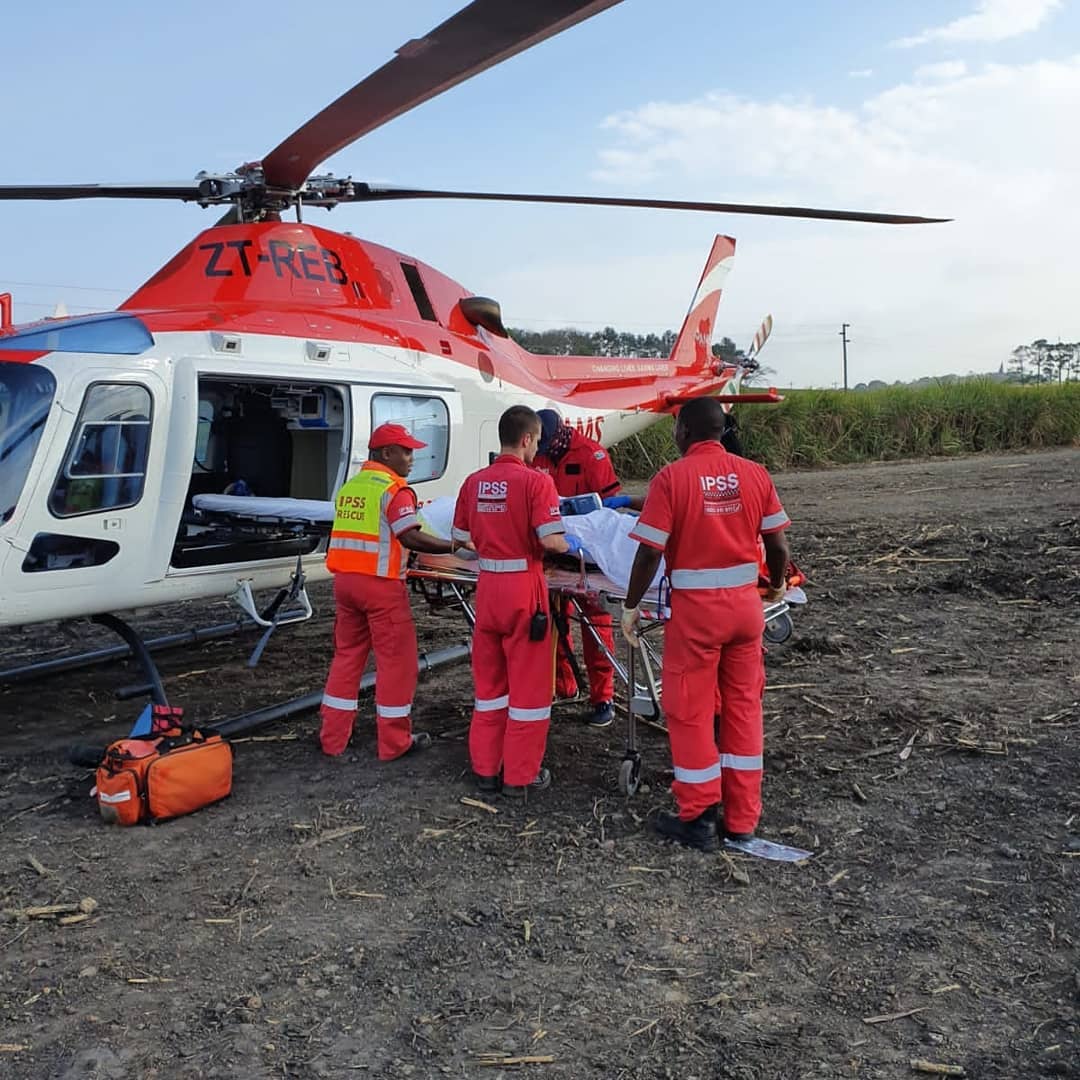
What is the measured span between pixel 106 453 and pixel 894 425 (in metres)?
22.4

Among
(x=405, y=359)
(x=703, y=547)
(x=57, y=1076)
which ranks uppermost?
(x=405, y=359)

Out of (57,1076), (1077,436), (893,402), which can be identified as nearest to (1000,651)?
(57,1076)

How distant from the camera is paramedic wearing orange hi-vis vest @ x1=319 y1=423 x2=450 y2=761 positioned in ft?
18.1

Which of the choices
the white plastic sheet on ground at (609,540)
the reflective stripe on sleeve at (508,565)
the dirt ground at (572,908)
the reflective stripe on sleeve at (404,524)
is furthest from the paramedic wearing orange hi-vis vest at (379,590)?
the white plastic sheet on ground at (609,540)

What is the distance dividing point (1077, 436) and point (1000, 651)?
2269 centimetres

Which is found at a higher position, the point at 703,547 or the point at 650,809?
the point at 703,547

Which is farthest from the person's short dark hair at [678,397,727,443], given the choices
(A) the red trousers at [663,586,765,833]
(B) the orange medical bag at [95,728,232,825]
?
(B) the orange medical bag at [95,728,232,825]

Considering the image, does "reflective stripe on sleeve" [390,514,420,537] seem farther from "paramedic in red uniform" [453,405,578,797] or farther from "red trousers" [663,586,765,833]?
"red trousers" [663,586,765,833]

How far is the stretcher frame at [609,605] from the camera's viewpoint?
501cm

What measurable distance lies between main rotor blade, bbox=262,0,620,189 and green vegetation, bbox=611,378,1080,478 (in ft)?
49.5

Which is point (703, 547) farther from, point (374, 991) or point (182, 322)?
point (182, 322)

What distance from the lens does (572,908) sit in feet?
13.1

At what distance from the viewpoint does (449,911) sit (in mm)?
4008

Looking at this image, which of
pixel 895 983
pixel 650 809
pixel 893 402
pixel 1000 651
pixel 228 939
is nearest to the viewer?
pixel 895 983
